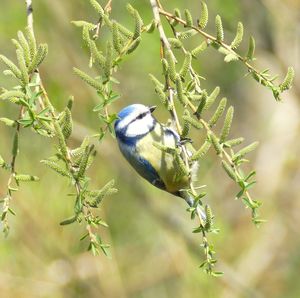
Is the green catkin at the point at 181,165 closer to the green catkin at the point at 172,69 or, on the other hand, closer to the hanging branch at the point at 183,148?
the hanging branch at the point at 183,148

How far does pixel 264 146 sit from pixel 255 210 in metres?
3.65

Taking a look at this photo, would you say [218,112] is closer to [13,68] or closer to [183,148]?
[183,148]

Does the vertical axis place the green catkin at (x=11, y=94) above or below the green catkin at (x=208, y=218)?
above

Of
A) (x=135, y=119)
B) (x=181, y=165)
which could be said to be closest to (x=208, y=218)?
(x=181, y=165)

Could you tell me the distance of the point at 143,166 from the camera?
2242 millimetres

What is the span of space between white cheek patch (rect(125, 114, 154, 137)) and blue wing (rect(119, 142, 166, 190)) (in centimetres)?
5

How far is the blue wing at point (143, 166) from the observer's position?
7.25ft

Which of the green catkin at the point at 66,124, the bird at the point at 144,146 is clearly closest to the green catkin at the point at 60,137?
the green catkin at the point at 66,124

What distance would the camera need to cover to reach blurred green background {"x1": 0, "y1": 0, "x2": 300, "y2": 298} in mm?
3723

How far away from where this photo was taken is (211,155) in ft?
14.2

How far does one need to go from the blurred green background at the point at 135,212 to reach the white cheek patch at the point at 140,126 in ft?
4.46

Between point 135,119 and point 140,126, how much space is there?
0.12 feet

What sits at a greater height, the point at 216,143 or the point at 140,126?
the point at 216,143

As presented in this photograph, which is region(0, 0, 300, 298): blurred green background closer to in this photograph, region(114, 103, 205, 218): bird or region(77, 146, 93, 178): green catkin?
region(114, 103, 205, 218): bird
